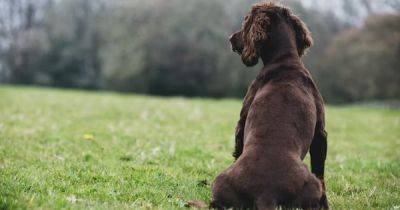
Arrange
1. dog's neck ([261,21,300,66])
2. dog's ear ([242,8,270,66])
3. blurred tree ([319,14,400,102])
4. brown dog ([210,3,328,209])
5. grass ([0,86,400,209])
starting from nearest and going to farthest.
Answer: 1. brown dog ([210,3,328,209])
2. dog's ear ([242,8,270,66])
3. grass ([0,86,400,209])
4. dog's neck ([261,21,300,66])
5. blurred tree ([319,14,400,102])

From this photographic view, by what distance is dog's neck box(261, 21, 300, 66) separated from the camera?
567 cm

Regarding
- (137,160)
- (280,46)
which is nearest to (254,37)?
(280,46)

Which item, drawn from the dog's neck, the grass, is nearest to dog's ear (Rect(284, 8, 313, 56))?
the dog's neck

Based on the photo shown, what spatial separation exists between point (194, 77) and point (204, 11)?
15.2 feet

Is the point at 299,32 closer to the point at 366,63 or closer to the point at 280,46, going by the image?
the point at 280,46

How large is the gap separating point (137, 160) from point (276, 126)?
11.4ft

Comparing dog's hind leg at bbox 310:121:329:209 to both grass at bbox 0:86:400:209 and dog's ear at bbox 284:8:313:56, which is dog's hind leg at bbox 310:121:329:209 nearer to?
grass at bbox 0:86:400:209

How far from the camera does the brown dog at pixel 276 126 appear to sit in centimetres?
Answer: 468

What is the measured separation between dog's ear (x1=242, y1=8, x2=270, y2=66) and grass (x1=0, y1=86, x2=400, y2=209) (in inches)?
65.7

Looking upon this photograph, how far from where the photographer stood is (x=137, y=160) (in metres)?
7.90

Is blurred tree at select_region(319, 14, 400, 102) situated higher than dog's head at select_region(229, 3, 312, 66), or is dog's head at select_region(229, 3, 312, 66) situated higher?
dog's head at select_region(229, 3, 312, 66)

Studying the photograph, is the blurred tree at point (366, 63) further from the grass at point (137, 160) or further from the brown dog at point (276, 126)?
the brown dog at point (276, 126)

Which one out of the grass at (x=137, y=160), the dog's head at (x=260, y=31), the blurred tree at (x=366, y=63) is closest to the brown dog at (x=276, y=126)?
the dog's head at (x=260, y=31)

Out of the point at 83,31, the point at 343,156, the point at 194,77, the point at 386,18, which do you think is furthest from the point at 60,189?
the point at 83,31
